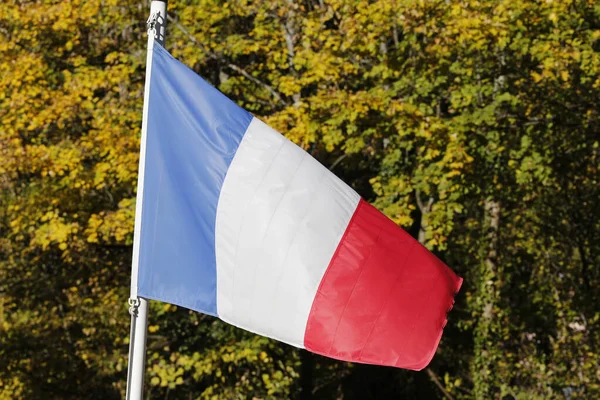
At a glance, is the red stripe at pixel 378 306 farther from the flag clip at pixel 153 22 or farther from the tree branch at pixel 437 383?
the tree branch at pixel 437 383

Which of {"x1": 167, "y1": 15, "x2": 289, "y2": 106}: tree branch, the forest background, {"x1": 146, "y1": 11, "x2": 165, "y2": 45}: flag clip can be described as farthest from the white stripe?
{"x1": 167, "y1": 15, "x2": 289, "y2": 106}: tree branch

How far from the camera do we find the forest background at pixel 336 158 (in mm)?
10148

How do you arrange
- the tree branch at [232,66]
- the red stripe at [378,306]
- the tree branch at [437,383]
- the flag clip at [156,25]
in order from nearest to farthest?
the red stripe at [378,306] → the flag clip at [156,25] → the tree branch at [232,66] → the tree branch at [437,383]

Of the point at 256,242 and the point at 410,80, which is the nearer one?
the point at 256,242

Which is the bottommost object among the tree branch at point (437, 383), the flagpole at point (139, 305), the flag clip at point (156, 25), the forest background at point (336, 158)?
the tree branch at point (437, 383)

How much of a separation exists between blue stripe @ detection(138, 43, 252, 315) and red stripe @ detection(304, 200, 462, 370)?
1.95 ft

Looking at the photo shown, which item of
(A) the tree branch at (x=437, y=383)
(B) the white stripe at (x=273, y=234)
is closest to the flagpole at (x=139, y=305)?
(B) the white stripe at (x=273, y=234)

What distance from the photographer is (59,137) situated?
39.9 feet

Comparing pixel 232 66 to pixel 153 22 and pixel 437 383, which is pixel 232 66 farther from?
pixel 153 22

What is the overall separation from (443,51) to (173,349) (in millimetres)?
6031

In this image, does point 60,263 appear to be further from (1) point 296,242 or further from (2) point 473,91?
(1) point 296,242

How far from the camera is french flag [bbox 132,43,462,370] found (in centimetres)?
402

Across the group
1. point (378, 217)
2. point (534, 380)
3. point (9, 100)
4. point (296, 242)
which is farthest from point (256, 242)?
point (534, 380)

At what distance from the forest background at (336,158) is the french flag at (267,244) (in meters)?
5.49
